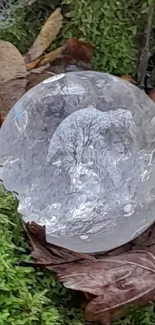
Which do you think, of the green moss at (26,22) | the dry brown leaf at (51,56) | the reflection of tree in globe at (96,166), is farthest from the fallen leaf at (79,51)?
the reflection of tree in globe at (96,166)

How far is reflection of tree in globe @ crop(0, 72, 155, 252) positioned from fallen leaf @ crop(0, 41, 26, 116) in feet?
0.47

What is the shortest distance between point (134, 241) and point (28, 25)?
516 millimetres

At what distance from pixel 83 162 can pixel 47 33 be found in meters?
0.39

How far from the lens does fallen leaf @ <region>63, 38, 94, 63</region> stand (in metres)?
1.28

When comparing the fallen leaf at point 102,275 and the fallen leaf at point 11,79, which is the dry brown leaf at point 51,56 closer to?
the fallen leaf at point 11,79

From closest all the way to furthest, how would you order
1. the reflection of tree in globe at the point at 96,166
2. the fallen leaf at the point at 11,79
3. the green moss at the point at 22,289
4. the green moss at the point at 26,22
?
the green moss at the point at 22,289, the reflection of tree in globe at the point at 96,166, the fallen leaf at the point at 11,79, the green moss at the point at 26,22

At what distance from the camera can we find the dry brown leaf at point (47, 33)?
1324 mm

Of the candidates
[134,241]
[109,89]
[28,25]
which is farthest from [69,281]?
[28,25]

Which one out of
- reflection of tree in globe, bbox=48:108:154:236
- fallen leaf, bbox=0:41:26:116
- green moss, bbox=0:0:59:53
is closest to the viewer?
reflection of tree in globe, bbox=48:108:154:236

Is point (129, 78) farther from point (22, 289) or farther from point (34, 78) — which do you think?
point (22, 289)

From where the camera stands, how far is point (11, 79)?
1234 millimetres

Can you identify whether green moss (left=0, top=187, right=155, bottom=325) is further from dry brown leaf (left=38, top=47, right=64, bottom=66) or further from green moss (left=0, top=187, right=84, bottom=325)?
dry brown leaf (left=38, top=47, right=64, bottom=66)

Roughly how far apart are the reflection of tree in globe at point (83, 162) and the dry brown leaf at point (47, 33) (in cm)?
25

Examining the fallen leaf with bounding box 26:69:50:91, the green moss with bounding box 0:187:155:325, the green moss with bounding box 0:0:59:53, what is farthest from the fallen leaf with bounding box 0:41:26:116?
the green moss with bounding box 0:187:155:325
